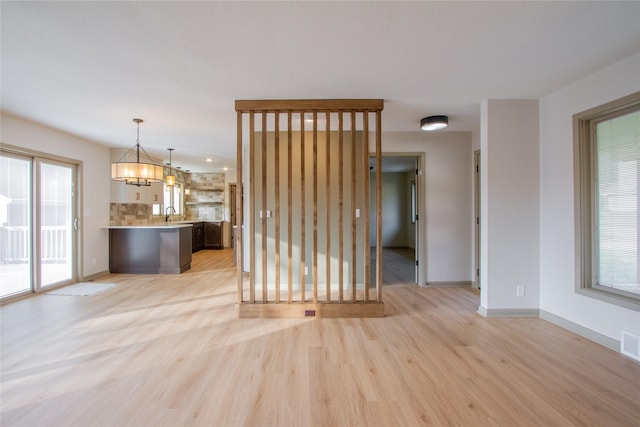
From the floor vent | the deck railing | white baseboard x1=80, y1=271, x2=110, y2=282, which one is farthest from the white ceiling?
white baseboard x1=80, y1=271, x2=110, y2=282

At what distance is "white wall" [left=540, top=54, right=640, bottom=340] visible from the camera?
2406mm

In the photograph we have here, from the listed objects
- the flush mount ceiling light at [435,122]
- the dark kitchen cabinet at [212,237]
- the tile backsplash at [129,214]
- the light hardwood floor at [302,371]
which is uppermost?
the flush mount ceiling light at [435,122]

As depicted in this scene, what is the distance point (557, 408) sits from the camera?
1698mm

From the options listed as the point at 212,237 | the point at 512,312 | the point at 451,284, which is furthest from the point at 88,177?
the point at 512,312

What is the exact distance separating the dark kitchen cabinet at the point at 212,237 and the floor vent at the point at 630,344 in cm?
862

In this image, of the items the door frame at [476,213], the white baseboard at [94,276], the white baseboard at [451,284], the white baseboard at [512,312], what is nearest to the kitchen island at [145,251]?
the white baseboard at [94,276]

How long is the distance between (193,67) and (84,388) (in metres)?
2.57

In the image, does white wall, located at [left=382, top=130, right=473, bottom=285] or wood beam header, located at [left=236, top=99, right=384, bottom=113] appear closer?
wood beam header, located at [left=236, top=99, right=384, bottom=113]

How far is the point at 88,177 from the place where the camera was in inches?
192

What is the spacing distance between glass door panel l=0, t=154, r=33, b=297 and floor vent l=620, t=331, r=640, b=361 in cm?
684

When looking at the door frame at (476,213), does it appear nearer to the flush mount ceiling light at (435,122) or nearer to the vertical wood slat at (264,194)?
the flush mount ceiling light at (435,122)

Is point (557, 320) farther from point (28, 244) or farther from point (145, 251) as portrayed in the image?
point (28, 244)

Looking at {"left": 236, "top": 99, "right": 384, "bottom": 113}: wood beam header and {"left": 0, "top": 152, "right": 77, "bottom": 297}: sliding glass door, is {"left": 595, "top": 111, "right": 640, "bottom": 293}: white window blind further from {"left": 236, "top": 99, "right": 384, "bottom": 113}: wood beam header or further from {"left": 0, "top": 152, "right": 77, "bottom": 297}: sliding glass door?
{"left": 0, "top": 152, "right": 77, "bottom": 297}: sliding glass door

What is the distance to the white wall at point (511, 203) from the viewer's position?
314 cm
